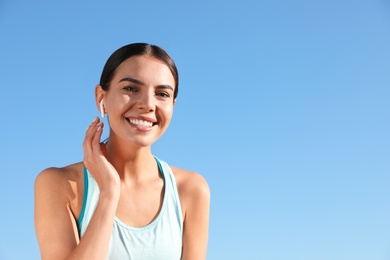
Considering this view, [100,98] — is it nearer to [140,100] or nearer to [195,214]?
[140,100]

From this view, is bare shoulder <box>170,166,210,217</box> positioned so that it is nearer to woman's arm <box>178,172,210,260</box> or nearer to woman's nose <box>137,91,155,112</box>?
woman's arm <box>178,172,210,260</box>

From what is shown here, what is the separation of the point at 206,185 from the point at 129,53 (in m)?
1.25

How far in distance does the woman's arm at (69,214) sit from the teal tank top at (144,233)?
92 millimetres

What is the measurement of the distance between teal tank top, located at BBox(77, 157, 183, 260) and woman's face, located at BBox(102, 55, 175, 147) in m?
0.48

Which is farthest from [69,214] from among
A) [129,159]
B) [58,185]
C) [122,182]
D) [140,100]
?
[140,100]

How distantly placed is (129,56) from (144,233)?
1.30 metres

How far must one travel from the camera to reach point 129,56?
13.0 ft

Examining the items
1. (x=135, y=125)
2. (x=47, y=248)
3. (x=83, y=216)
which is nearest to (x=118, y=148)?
(x=135, y=125)

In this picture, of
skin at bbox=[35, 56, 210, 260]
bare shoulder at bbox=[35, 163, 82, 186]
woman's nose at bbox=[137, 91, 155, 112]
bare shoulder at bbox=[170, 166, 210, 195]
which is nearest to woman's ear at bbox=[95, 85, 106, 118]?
skin at bbox=[35, 56, 210, 260]

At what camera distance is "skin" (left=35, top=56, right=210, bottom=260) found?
3.71m

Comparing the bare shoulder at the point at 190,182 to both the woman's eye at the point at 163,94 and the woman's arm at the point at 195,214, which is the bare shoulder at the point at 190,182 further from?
the woman's eye at the point at 163,94

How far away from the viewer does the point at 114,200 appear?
378 cm


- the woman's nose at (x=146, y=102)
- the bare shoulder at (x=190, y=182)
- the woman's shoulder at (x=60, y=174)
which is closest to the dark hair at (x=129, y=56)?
the woman's nose at (x=146, y=102)

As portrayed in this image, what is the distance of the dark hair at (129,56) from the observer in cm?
398
